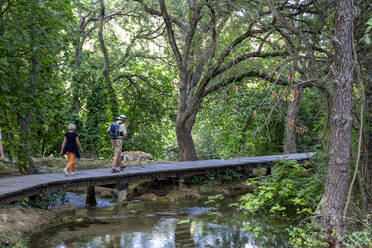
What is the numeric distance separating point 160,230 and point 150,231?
26 centimetres

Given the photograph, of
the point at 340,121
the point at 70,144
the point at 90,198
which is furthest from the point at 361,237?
the point at 90,198

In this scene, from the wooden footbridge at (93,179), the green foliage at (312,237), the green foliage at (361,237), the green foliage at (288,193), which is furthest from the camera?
the wooden footbridge at (93,179)

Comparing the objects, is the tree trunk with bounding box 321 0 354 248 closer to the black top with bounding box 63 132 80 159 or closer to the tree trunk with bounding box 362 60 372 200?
the tree trunk with bounding box 362 60 372 200

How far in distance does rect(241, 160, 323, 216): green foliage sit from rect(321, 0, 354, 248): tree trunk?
A: 1.99 metres

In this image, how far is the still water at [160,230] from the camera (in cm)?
834

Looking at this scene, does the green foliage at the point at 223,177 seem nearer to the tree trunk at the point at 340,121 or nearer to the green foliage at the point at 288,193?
the green foliage at the point at 288,193

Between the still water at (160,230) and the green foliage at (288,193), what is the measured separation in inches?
22.0

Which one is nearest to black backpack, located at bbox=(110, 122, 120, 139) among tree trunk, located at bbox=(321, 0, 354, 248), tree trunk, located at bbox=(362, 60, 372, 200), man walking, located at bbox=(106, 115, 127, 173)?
man walking, located at bbox=(106, 115, 127, 173)

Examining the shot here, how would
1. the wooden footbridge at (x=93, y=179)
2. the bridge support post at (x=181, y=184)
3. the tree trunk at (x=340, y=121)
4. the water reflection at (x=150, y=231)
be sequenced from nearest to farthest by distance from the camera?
1. the tree trunk at (x=340, y=121)
2. the water reflection at (x=150, y=231)
3. the wooden footbridge at (x=93, y=179)
4. the bridge support post at (x=181, y=184)

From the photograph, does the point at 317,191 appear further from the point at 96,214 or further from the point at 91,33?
the point at 91,33

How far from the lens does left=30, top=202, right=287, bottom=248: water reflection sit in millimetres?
8336

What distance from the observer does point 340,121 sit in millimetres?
6266

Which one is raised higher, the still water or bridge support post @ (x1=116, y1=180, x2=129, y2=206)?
bridge support post @ (x1=116, y1=180, x2=129, y2=206)

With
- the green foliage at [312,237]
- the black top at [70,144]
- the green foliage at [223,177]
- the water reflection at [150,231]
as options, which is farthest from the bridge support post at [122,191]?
the green foliage at [312,237]
